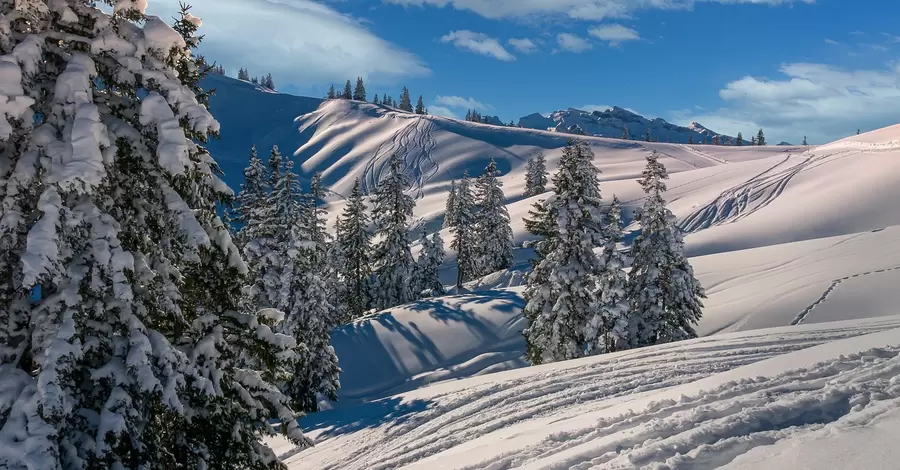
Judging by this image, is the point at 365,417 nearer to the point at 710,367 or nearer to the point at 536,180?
the point at 710,367

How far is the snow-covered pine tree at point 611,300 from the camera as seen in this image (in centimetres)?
2423

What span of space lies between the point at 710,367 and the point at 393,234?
1419 inches

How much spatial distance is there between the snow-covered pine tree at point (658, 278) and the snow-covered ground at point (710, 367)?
14.4ft

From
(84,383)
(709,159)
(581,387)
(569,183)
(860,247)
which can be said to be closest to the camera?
(84,383)

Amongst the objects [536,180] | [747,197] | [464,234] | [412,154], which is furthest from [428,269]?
[412,154]

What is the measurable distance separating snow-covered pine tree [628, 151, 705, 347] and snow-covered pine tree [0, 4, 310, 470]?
22162 mm

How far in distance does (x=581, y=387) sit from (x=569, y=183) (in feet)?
42.6

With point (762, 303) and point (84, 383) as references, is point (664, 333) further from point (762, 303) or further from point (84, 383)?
point (84, 383)

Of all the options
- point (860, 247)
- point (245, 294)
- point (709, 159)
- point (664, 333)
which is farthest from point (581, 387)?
point (709, 159)

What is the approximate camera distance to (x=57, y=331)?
564 cm

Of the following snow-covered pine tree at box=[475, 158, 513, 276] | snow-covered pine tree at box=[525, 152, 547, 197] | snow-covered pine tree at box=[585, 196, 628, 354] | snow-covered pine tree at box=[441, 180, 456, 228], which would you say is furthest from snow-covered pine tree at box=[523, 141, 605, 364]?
snow-covered pine tree at box=[525, 152, 547, 197]

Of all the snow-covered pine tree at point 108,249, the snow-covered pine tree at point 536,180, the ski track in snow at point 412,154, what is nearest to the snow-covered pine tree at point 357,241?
the snow-covered pine tree at point 108,249

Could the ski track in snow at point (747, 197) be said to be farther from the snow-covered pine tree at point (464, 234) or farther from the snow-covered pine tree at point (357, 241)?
the snow-covered pine tree at point (357, 241)

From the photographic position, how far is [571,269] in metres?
24.4
